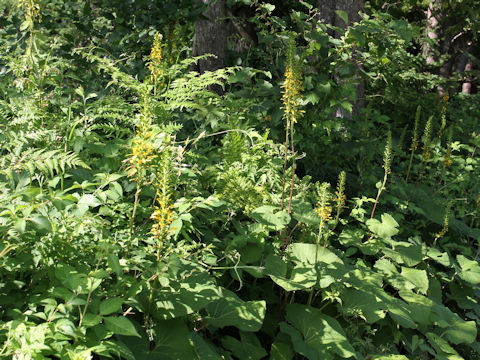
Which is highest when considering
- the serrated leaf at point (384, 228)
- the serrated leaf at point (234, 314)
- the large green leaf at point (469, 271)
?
the serrated leaf at point (384, 228)

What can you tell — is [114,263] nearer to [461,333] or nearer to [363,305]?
[363,305]

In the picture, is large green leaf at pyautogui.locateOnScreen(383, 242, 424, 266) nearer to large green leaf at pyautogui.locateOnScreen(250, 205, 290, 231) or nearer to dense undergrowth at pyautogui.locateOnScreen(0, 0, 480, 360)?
dense undergrowth at pyautogui.locateOnScreen(0, 0, 480, 360)

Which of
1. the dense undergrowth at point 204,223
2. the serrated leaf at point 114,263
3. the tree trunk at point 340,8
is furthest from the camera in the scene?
the tree trunk at point 340,8

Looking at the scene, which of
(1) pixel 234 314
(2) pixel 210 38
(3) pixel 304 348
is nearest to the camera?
(1) pixel 234 314

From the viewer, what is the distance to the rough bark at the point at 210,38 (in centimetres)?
479

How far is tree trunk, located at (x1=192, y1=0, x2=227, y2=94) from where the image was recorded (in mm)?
4789

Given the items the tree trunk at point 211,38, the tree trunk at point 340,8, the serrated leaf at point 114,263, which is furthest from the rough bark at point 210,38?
the serrated leaf at point 114,263

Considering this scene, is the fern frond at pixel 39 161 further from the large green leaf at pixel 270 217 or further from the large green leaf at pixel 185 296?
the large green leaf at pixel 270 217

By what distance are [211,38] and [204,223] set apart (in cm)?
268

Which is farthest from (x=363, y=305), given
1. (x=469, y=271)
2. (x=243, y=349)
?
(x=469, y=271)

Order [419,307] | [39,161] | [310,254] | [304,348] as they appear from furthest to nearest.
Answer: [419,307], [310,254], [304,348], [39,161]

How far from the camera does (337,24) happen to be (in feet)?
18.8

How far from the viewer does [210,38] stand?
4.82 m

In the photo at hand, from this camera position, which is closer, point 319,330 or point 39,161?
point 39,161
